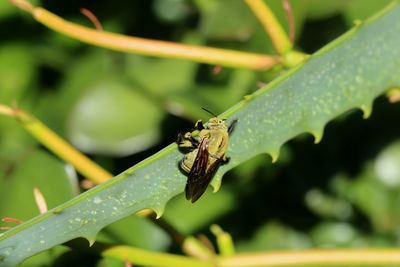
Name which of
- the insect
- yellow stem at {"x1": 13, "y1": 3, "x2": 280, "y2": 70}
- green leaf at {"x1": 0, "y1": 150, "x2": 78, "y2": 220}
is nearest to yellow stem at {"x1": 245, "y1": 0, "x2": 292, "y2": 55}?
yellow stem at {"x1": 13, "y1": 3, "x2": 280, "y2": 70}

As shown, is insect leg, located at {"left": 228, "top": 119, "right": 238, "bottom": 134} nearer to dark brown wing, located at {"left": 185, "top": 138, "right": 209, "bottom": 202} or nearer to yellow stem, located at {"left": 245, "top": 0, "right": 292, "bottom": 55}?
dark brown wing, located at {"left": 185, "top": 138, "right": 209, "bottom": 202}

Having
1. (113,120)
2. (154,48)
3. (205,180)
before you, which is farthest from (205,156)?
(113,120)

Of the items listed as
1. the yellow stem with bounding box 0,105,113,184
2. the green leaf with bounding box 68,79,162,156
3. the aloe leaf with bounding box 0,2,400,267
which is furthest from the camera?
the green leaf with bounding box 68,79,162,156

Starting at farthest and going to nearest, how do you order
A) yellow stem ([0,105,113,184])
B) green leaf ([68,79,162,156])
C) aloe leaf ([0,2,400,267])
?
green leaf ([68,79,162,156]), yellow stem ([0,105,113,184]), aloe leaf ([0,2,400,267])

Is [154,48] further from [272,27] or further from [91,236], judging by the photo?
[91,236]

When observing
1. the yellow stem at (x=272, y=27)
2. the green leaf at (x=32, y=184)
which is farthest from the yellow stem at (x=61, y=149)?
the yellow stem at (x=272, y=27)

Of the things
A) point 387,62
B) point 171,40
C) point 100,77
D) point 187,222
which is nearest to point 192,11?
point 171,40

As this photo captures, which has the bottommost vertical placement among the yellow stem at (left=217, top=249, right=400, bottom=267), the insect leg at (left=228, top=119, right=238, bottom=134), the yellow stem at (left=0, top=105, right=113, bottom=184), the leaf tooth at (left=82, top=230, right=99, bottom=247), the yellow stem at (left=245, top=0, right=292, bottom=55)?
the leaf tooth at (left=82, top=230, right=99, bottom=247)

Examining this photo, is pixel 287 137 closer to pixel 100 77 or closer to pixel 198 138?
pixel 198 138
